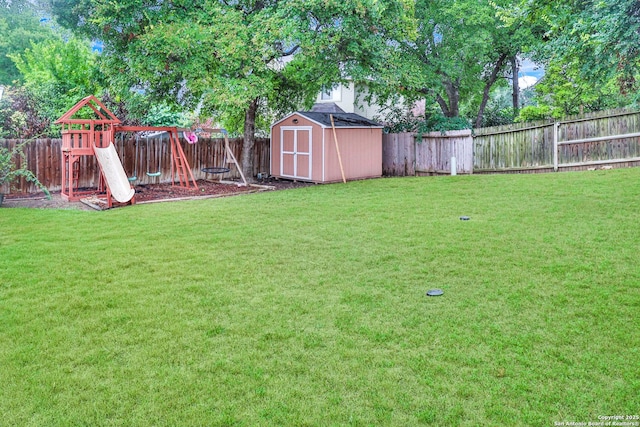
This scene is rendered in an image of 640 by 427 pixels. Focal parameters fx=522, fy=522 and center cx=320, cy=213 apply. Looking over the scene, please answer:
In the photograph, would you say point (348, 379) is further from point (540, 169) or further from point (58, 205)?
point (540, 169)

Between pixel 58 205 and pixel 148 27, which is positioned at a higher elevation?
pixel 148 27

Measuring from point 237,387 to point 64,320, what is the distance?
178 cm

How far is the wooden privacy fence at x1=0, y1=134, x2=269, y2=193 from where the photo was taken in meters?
11.3

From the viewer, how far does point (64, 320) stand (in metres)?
3.89

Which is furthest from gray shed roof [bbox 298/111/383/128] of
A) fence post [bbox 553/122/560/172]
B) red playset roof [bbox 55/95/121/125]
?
red playset roof [bbox 55/95/121/125]

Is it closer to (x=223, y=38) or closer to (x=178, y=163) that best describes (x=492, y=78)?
(x=223, y=38)

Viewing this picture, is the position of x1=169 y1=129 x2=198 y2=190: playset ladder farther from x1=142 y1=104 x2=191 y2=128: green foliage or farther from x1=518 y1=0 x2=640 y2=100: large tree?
x1=518 y1=0 x2=640 y2=100: large tree

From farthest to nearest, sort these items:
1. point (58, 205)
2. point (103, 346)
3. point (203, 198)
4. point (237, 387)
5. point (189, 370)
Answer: point (203, 198)
point (58, 205)
point (103, 346)
point (189, 370)
point (237, 387)

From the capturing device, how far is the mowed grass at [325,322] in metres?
2.69

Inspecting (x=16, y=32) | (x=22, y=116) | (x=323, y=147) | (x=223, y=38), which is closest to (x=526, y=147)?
(x=323, y=147)

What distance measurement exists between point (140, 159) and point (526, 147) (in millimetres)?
9798

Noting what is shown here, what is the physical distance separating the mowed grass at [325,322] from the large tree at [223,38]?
5.11 meters

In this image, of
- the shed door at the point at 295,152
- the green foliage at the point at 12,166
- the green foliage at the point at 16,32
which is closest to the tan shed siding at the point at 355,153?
the shed door at the point at 295,152

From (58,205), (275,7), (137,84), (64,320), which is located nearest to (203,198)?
(58,205)
